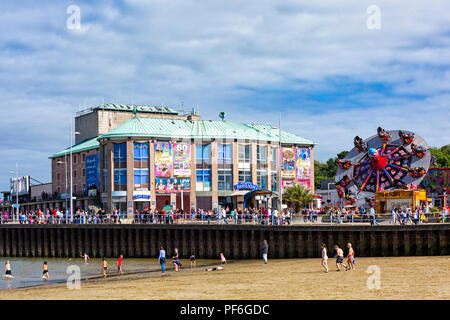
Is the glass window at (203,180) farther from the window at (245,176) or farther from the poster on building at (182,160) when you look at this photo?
the window at (245,176)

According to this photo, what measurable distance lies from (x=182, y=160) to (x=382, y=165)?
2739 cm

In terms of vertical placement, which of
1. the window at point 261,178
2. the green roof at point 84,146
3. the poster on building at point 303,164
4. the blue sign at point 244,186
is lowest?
the blue sign at point 244,186

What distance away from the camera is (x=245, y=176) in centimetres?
8231

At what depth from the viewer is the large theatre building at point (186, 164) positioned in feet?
254

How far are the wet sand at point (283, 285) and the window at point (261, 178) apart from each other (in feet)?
143

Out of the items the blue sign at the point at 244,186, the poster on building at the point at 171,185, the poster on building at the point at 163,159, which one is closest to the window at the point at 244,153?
the blue sign at the point at 244,186

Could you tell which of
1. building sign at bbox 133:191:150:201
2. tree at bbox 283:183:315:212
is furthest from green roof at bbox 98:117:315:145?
tree at bbox 283:183:315:212

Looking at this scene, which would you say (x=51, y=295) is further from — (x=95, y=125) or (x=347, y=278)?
(x=95, y=125)

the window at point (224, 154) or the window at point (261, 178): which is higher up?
the window at point (224, 154)

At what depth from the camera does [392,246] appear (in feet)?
147

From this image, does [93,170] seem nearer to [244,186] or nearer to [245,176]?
[245,176]

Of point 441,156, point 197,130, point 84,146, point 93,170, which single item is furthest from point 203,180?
point 441,156

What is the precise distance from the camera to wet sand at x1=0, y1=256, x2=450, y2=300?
26.4m

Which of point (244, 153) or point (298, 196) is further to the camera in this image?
point (244, 153)
